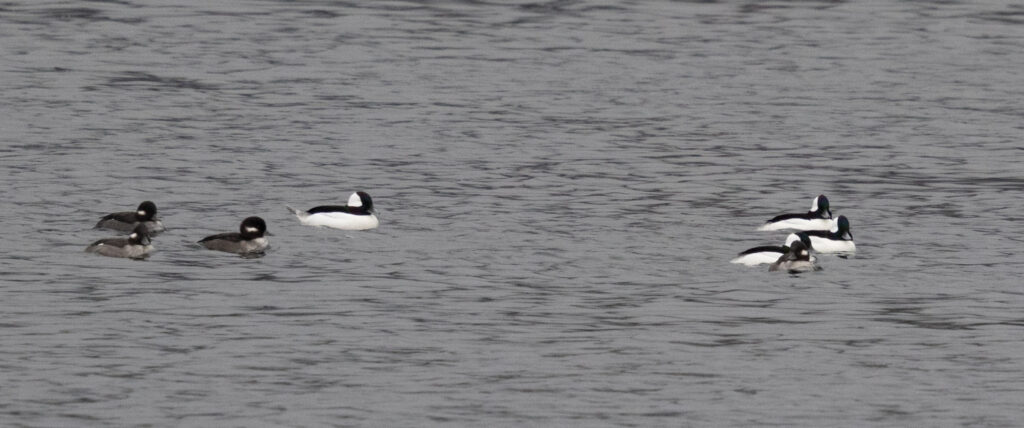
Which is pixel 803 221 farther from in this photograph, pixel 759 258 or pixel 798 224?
pixel 759 258

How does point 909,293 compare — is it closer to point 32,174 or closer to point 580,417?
point 580,417

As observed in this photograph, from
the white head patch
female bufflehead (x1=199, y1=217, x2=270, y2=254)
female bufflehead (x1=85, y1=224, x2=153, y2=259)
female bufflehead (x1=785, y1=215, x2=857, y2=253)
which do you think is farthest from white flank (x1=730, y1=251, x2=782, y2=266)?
female bufflehead (x1=85, y1=224, x2=153, y2=259)

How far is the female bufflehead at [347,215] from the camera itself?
30562 millimetres

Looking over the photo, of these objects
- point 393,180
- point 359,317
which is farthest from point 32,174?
point 359,317

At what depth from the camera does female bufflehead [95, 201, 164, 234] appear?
29406 mm

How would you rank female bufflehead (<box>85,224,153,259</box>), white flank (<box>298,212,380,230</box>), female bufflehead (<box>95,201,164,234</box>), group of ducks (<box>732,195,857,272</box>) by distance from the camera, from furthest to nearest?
white flank (<box>298,212,380,230</box>), female bufflehead (<box>95,201,164,234</box>), group of ducks (<box>732,195,857,272</box>), female bufflehead (<box>85,224,153,259</box>)

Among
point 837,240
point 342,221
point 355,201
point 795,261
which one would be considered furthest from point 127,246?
point 837,240

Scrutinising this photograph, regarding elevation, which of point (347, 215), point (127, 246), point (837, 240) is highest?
point (127, 246)

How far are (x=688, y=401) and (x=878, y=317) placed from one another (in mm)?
4871

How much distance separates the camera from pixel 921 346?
23.1 metres

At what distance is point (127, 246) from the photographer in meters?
27.7

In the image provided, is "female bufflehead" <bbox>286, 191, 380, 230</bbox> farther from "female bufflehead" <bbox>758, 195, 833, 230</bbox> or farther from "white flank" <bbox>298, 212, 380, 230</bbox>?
"female bufflehead" <bbox>758, 195, 833, 230</bbox>

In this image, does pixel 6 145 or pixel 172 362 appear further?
pixel 6 145

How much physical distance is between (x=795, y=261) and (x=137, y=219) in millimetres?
9326
